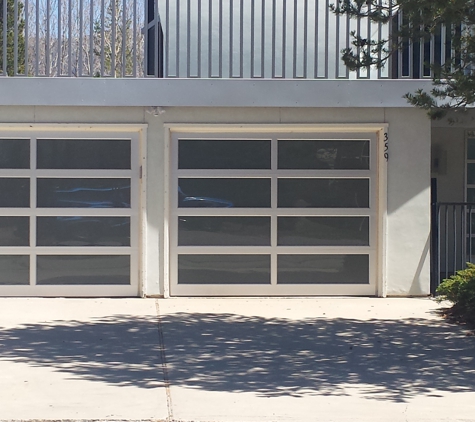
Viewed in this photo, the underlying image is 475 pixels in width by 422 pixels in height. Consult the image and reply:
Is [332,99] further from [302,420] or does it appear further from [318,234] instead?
[302,420]

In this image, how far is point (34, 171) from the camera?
1155cm

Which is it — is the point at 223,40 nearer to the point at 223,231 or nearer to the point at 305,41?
the point at 305,41

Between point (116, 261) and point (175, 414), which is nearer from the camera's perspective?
point (175, 414)

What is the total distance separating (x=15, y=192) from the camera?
1156cm

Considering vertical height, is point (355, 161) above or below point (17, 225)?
above

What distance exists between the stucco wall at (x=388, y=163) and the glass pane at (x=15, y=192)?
86 cm

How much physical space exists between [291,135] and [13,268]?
14.4ft

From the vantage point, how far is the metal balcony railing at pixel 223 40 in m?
11.5

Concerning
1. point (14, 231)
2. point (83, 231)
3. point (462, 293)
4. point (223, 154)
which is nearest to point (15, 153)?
point (14, 231)

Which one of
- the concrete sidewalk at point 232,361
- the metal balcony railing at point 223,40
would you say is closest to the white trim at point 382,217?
the concrete sidewalk at point 232,361

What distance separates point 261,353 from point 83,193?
455 cm

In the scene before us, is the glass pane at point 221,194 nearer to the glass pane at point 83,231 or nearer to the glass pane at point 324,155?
the glass pane at point 324,155

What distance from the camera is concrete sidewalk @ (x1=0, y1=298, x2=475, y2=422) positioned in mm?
6238

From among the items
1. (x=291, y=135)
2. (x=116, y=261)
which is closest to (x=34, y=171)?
(x=116, y=261)
